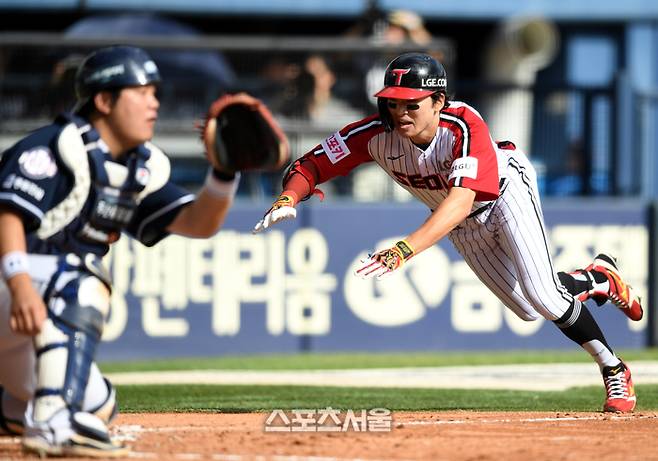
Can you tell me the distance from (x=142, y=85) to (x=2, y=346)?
47.6 inches

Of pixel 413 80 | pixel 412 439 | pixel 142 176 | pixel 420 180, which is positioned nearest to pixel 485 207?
pixel 420 180

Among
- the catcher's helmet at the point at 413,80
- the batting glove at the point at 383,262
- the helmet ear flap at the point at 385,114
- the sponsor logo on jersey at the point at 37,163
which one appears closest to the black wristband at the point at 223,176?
the sponsor logo on jersey at the point at 37,163

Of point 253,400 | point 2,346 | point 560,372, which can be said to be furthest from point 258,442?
point 560,372

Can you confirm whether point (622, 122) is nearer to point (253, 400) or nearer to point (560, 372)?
point (560, 372)

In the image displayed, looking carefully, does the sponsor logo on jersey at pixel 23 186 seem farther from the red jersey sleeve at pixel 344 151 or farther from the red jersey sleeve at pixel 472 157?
the red jersey sleeve at pixel 344 151

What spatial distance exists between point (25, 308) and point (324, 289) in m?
8.88

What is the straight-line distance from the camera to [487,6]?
65.1ft

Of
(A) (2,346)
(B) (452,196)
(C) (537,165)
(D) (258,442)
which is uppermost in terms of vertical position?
(C) (537,165)

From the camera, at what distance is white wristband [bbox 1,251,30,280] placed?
497cm

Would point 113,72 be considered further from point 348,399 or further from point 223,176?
point 348,399

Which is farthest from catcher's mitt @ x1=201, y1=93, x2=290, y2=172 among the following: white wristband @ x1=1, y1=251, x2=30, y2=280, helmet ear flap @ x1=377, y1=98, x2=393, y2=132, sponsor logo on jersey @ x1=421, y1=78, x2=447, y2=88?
helmet ear flap @ x1=377, y1=98, x2=393, y2=132

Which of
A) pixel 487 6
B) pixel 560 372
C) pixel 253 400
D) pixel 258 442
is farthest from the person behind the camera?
pixel 487 6

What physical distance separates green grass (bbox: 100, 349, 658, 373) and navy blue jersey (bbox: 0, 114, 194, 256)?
6.60 metres

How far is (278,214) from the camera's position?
6672mm
